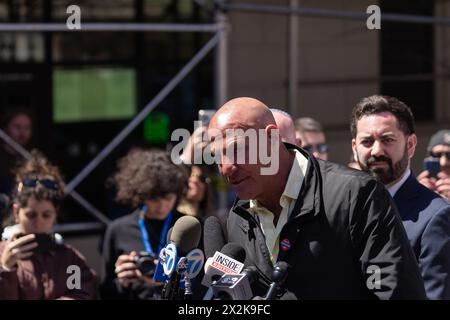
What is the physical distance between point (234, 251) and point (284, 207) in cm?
24

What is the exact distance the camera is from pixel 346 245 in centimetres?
278

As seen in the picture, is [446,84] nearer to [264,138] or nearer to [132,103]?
[132,103]

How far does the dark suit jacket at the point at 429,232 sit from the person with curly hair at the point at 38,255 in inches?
79.3

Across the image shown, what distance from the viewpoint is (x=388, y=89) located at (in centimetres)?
1041

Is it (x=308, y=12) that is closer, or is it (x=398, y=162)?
(x=398, y=162)

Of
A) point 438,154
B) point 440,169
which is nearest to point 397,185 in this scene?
point 440,169

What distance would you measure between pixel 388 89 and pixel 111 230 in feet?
18.6

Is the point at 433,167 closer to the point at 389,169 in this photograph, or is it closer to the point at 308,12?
the point at 389,169

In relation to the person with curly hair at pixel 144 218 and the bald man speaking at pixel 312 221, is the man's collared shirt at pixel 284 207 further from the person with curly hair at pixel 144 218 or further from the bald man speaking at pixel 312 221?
the person with curly hair at pixel 144 218

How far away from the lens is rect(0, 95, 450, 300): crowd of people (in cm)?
277

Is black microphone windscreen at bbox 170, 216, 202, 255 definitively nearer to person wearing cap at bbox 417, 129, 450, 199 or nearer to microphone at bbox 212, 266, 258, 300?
microphone at bbox 212, 266, 258, 300

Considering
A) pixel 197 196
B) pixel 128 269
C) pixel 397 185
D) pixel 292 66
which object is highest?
pixel 292 66

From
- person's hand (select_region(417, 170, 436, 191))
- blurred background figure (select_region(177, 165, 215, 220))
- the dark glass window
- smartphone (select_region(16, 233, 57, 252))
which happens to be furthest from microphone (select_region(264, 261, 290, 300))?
the dark glass window

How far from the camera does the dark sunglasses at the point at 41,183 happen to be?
199 inches
